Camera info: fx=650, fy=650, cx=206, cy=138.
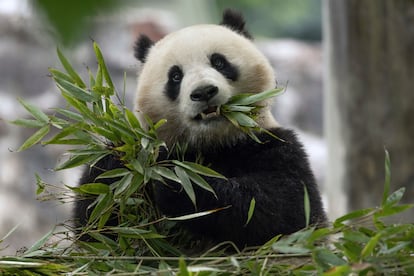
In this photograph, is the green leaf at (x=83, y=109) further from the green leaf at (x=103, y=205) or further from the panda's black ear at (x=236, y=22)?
the panda's black ear at (x=236, y=22)

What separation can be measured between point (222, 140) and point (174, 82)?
35cm

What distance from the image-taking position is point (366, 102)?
14.1 feet

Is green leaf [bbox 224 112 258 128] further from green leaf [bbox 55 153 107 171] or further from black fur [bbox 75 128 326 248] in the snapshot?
green leaf [bbox 55 153 107 171]

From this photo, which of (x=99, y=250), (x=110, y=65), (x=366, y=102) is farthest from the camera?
(x=110, y=65)

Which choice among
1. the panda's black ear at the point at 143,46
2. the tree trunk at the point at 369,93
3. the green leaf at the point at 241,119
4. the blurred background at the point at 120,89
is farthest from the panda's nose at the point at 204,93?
the tree trunk at the point at 369,93

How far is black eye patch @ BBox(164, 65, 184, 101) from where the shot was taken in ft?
8.88

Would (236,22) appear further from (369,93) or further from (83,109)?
(369,93)

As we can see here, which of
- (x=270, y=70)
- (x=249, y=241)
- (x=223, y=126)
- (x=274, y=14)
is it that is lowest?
(x=249, y=241)

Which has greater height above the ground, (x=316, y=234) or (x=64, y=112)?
(x=64, y=112)

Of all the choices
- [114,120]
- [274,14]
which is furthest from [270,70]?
[274,14]

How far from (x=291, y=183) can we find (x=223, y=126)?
1.12 ft

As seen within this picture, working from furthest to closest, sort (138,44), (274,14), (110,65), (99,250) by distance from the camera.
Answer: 1. (274,14)
2. (110,65)
3. (138,44)
4. (99,250)

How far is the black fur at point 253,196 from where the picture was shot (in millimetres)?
2260

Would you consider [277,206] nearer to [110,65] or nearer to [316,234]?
[316,234]
